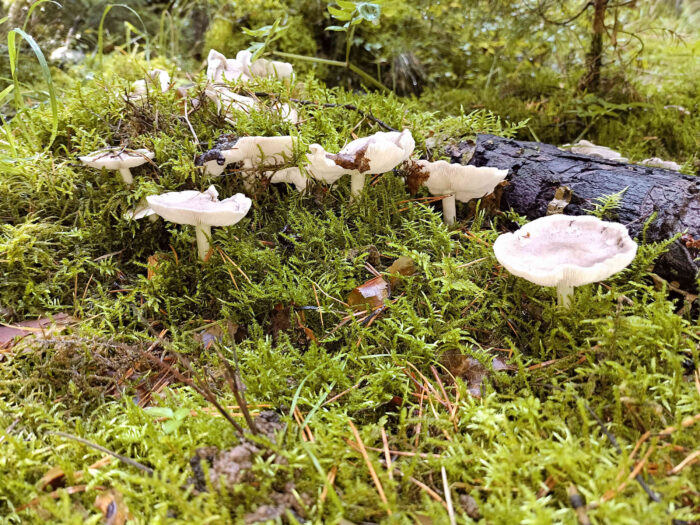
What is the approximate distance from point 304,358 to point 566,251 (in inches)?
51.1

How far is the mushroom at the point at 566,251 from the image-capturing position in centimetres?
188

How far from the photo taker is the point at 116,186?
9.54ft

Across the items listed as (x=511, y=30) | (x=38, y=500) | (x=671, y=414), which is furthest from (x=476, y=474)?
(x=511, y=30)

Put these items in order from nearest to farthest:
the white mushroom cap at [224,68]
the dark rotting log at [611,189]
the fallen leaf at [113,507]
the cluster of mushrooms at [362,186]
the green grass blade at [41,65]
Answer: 1. the fallen leaf at [113,507]
2. the cluster of mushrooms at [362,186]
3. the dark rotting log at [611,189]
4. the green grass blade at [41,65]
5. the white mushroom cap at [224,68]

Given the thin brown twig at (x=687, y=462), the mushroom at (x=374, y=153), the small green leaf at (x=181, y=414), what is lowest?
the thin brown twig at (x=687, y=462)

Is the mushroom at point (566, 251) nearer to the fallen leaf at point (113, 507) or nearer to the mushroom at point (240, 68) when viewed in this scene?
the fallen leaf at point (113, 507)

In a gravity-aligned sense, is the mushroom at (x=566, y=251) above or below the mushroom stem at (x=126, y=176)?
below

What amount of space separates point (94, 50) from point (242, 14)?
11.2 ft

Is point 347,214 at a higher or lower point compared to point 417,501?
higher

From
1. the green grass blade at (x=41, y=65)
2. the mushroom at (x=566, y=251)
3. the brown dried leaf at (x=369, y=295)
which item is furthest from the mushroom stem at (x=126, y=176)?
the mushroom at (x=566, y=251)

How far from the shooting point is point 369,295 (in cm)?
250

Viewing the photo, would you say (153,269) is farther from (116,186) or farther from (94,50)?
(94,50)

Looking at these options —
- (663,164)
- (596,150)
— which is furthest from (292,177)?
(663,164)

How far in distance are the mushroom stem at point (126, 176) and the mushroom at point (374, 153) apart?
4.20 feet
